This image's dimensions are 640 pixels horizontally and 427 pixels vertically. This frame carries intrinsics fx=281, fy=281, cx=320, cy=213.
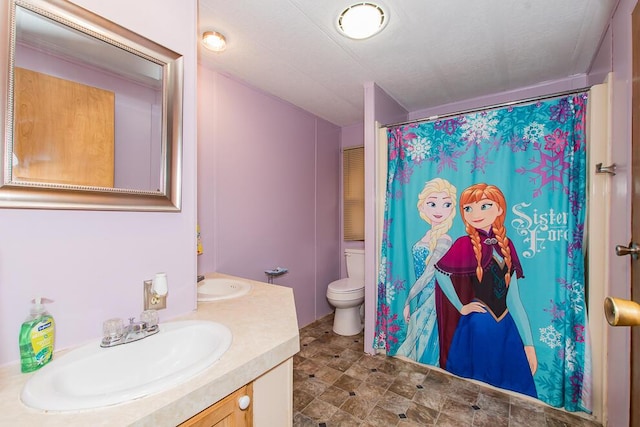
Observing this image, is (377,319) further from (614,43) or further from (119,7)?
(119,7)

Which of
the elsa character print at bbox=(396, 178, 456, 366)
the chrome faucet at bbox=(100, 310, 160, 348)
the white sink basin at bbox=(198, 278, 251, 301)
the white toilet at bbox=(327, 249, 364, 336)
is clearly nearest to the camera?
the chrome faucet at bbox=(100, 310, 160, 348)

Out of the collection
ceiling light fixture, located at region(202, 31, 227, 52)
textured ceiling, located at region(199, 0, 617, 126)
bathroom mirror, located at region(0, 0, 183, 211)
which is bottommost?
bathroom mirror, located at region(0, 0, 183, 211)

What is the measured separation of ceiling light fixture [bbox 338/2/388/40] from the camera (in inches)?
58.6

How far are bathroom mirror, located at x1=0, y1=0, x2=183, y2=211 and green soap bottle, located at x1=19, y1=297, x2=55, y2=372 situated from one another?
0.98ft

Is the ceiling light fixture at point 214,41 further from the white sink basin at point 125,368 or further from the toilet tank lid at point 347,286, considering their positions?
the toilet tank lid at point 347,286

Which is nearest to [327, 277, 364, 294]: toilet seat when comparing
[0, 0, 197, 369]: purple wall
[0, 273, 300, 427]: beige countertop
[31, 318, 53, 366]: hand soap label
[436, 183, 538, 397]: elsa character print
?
[436, 183, 538, 397]: elsa character print

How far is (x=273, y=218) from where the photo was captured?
8.43 ft

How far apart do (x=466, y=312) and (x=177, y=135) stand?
2.08 metres

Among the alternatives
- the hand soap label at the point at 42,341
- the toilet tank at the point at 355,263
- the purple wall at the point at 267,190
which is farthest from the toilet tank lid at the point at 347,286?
the hand soap label at the point at 42,341

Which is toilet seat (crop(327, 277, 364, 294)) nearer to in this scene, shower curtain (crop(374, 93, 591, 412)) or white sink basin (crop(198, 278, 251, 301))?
shower curtain (crop(374, 93, 591, 412))

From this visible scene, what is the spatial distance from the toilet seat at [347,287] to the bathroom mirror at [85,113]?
1.88 metres

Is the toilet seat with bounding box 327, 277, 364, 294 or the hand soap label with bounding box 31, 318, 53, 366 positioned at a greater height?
the hand soap label with bounding box 31, 318, 53, 366

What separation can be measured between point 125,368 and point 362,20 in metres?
1.88

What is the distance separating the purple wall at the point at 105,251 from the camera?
2.49ft
